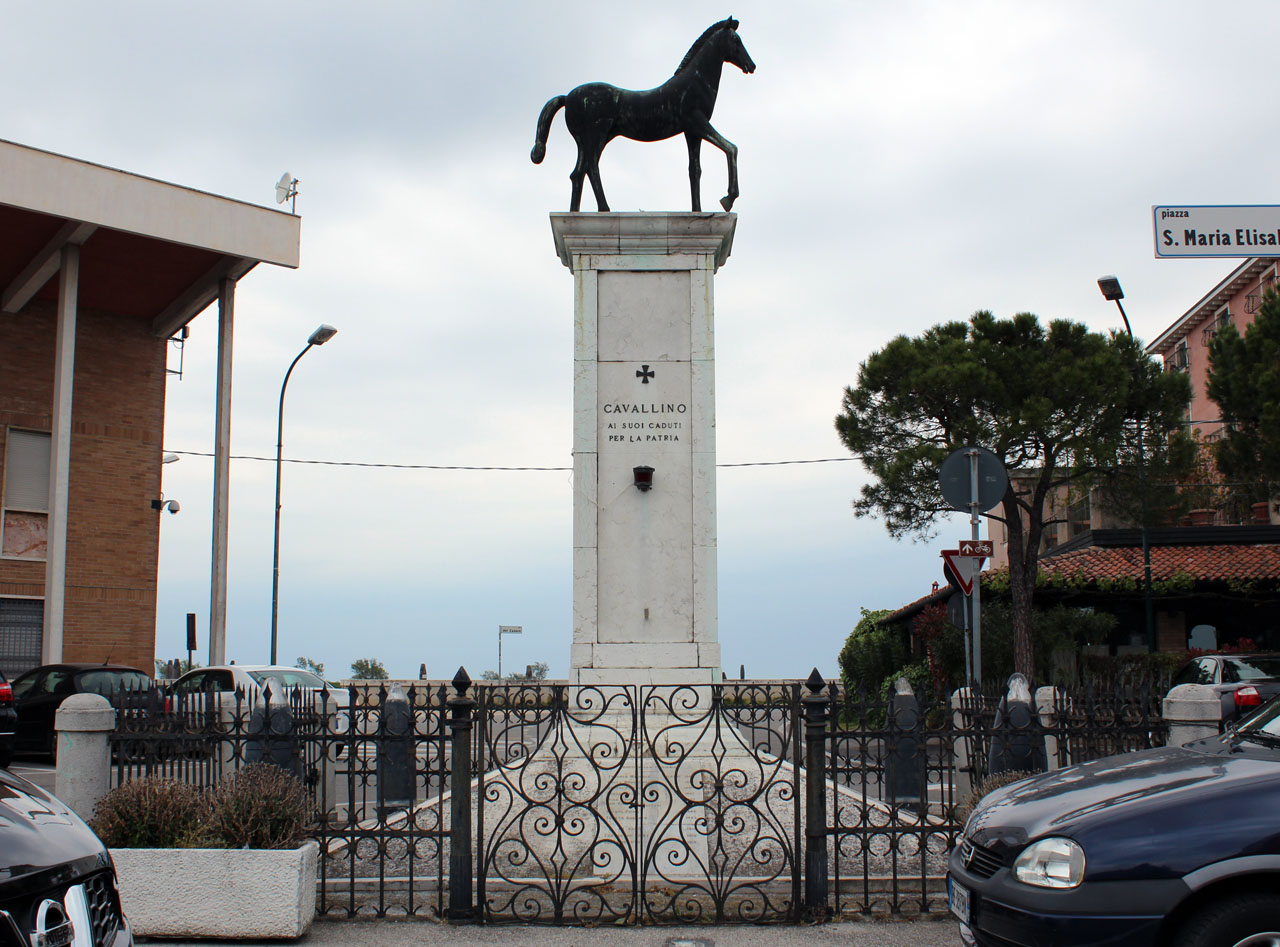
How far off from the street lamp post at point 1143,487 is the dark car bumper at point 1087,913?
1011 inches

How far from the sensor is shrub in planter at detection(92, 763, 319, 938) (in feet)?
22.0

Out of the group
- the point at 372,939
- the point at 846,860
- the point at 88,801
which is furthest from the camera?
the point at 846,860

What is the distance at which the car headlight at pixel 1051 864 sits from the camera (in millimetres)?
4762

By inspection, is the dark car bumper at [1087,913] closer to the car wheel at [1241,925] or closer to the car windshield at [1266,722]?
the car wheel at [1241,925]

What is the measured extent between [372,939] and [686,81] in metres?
8.29

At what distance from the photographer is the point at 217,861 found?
679 centimetres

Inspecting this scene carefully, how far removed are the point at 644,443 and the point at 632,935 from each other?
16.2 ft

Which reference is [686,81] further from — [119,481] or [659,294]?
[119,481]

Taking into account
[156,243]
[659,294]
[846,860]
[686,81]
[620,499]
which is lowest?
[846,860]

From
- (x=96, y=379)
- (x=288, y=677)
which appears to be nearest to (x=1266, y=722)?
(x=288, y=677)

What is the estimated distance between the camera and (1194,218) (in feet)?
32.5

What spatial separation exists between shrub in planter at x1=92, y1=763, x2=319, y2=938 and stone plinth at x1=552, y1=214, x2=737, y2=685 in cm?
374

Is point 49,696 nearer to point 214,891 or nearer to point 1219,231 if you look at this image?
point 214,891

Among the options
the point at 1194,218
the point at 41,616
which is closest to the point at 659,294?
the point at 1194,218
